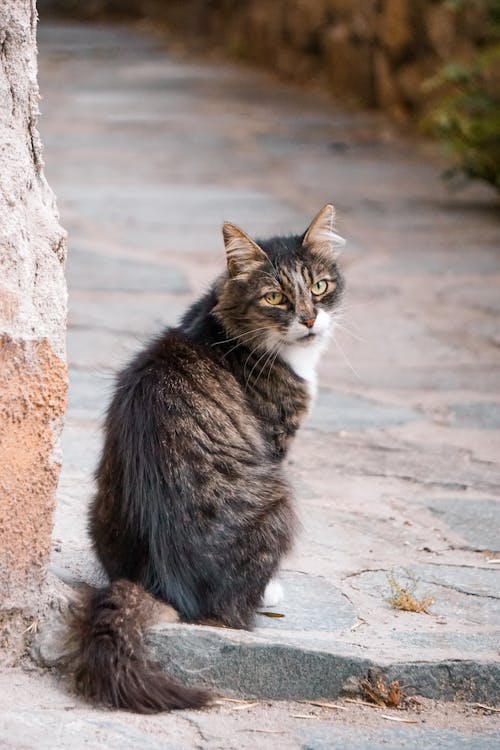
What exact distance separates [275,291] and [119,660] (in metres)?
1.44

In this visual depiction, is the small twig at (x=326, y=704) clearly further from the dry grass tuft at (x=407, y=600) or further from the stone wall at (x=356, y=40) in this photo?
the stone wall at (x=356, y=40)

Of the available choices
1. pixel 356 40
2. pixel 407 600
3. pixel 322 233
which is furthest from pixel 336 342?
pixel 356 40

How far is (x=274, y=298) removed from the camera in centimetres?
380

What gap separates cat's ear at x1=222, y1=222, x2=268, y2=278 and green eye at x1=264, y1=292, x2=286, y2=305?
0.33ft

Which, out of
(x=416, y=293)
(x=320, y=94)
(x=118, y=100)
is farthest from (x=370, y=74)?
(x=416, y=293)

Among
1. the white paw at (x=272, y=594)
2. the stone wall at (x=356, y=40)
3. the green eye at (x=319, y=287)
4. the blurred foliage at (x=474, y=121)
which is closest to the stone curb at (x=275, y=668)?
the white paw at (x=272, y=594)

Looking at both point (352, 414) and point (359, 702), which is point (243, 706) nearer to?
point (359, 702)

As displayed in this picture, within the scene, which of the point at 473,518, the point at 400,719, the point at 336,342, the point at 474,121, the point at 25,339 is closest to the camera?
the point at 25,339

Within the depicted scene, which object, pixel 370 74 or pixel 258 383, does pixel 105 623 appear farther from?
pixel 370 74

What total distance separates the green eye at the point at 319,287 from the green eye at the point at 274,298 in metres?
0.13

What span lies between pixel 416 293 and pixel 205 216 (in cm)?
179

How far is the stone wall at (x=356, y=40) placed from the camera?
32.9 ft

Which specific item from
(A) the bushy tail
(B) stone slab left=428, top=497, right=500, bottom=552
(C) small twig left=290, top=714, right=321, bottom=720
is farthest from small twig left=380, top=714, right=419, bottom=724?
(B) stone slab left=428, top=497, right=500, bottom=552

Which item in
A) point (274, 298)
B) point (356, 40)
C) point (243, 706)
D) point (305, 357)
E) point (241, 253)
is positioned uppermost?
point (356, 40)
